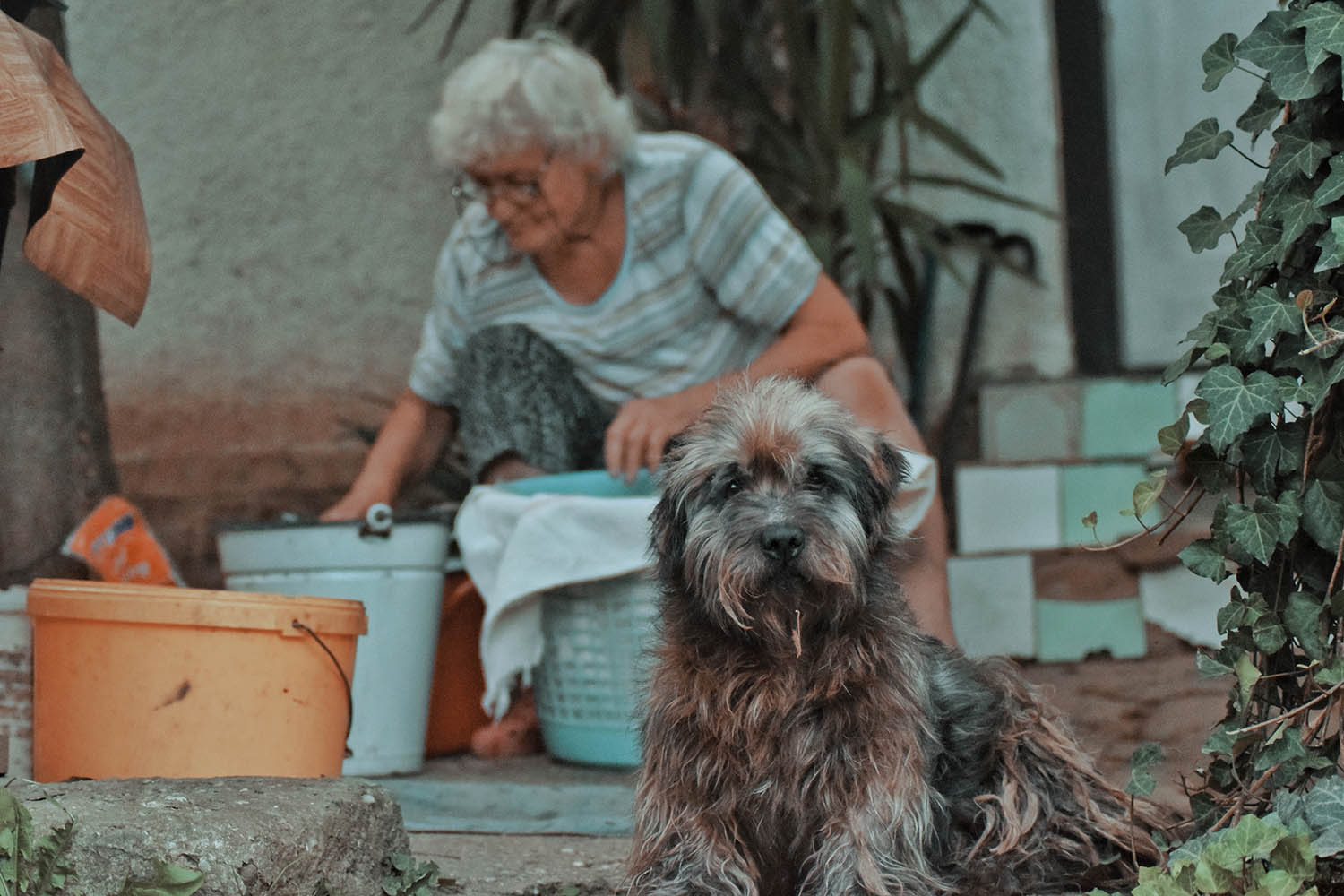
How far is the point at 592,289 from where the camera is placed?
4.21 meters

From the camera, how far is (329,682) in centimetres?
293

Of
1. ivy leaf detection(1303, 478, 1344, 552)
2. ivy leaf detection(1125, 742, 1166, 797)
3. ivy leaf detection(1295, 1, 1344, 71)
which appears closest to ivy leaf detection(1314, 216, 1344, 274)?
ivy leaf detection(1295, 1, 1344, 71)

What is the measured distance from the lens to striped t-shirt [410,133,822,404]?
13.1 feet

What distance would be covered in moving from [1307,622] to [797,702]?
0.78 meters

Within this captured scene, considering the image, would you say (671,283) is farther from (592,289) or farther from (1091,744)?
(1091,744)

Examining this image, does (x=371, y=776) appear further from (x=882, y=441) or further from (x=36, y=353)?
(x=882, y=441)

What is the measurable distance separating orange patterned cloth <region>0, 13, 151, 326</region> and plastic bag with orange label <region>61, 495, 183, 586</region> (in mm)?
956

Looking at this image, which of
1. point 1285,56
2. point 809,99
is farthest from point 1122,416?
point 1285,56

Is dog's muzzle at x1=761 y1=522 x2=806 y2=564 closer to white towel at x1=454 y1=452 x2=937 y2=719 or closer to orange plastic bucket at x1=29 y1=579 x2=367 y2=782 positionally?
orange plastic bucket at x1=29 y1=579 x2=367 y2=782

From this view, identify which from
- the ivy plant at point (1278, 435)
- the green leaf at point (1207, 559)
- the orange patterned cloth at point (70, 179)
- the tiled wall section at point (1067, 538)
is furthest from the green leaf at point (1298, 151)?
the tiled wall section at point (1067, 538)

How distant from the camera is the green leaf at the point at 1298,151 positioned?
214 cm

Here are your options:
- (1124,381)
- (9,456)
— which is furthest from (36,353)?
(1124,381)

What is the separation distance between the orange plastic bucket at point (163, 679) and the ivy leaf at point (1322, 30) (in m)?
1.99

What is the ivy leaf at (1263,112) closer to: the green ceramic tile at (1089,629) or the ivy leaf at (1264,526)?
the ivy leaf at (1264,526)
